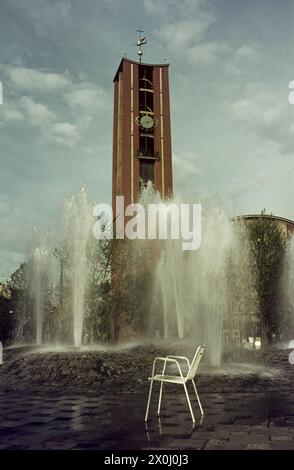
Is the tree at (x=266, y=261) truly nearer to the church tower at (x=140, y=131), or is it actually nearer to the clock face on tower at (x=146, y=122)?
the church tower at (x=140, y=131)

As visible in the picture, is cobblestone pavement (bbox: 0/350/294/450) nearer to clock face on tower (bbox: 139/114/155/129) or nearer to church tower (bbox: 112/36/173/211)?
church tower (bbox: 112/36/173/211)

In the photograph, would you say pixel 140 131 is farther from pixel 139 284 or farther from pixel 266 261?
pixel 266 261

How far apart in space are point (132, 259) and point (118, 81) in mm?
32907

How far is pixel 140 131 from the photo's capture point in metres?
50.9

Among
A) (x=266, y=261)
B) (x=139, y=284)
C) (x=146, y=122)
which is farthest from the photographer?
(x=146, y=122)

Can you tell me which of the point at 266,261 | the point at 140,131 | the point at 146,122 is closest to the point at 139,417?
the point at 266,261

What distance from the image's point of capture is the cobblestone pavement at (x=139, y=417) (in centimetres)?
480

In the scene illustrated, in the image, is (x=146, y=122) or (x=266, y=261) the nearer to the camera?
(x=266, y=261)

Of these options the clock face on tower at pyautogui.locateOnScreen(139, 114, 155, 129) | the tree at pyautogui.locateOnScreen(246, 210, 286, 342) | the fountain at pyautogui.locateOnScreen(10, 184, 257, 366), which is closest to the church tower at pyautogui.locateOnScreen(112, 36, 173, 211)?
the clock face on tower at pyautogui.locateOnScreen(139, 114, 155, 129)

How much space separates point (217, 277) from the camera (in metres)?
18.2

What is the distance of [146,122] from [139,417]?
4740cm

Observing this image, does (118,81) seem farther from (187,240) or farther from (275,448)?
(275,448)

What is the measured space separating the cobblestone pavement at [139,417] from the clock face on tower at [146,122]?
4333cm

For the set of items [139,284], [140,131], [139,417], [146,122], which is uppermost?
[146,122]
